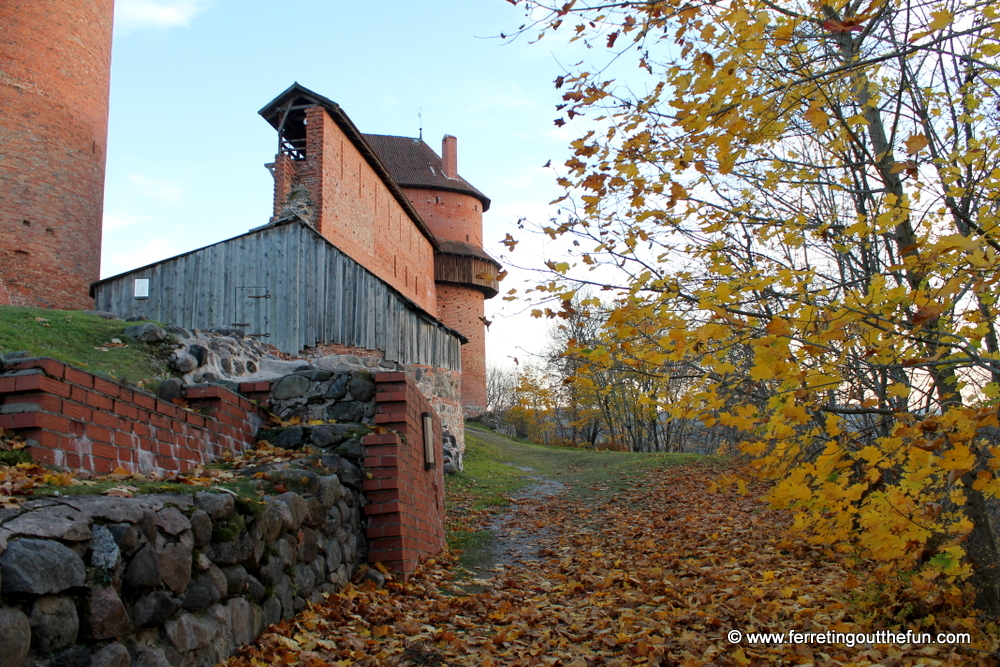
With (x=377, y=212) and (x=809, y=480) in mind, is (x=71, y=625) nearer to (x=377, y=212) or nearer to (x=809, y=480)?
(x=809, y=480)

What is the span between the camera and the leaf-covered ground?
4.38 metres

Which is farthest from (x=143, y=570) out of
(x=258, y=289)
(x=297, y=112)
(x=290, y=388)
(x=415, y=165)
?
(x=415, y=165)

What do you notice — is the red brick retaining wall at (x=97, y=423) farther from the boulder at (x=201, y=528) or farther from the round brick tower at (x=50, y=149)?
the round brick tower at (x=50, y=149)

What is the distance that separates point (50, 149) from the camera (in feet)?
63.2

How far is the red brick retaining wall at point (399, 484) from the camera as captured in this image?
6027mm

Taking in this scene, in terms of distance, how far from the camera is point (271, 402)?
7.04 m

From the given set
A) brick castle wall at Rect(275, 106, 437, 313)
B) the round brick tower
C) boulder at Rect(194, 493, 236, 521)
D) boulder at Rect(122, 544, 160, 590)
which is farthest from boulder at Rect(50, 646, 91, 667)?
the round brick tower

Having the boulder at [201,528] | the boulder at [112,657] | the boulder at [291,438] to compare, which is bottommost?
the boulder at [112,657]

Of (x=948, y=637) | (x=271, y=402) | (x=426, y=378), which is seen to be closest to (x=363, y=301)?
(x=426, y=378)

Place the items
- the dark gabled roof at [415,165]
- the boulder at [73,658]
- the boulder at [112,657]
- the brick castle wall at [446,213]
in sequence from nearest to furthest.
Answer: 1. the boulder at [73,658]
2. the boulder at [112,657]
3. the brick castle wall at [446,213]
4. the dark gabled roof at [415,165]

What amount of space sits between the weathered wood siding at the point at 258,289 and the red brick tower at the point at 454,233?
21205mm

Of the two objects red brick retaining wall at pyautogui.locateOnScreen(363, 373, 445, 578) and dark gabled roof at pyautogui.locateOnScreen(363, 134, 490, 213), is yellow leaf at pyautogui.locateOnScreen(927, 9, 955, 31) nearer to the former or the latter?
red brick retaining wall at pyautogui.locateOnScreen(363, 373, 445, 578)

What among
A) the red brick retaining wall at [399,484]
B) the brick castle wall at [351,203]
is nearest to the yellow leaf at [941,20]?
the red brick retaining wall at [399,484]

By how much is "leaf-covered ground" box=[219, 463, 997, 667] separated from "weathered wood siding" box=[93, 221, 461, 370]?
8144 mm
